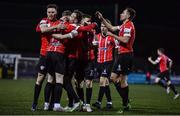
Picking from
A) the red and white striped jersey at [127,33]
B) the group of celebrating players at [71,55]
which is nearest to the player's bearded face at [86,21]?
the group of celebrating players at [71,55]

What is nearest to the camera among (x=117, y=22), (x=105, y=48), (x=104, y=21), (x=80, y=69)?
(x=104, y=21)

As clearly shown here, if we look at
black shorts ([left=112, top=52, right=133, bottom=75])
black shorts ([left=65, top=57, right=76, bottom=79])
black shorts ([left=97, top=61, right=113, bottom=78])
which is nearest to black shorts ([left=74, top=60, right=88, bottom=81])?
black shorts ([left=65, top=57, right=76, bottom=79])

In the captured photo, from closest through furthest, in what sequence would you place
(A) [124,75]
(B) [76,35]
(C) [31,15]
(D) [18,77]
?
(B) [76,35]
(A) [124,75]
(D) [18,77]
(C) [31,15]

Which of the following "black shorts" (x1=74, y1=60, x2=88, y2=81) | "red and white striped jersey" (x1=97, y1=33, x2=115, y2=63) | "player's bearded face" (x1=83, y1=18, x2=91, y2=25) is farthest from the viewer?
"red and white striped jersey" (x1=97, y1=33, x2=115, y2=63)

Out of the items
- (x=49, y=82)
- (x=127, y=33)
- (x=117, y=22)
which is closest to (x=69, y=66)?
(x=49, y=82)

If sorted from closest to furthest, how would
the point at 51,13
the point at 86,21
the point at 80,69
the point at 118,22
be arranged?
the point at 51,13 → the point at 80,69 → the point at 86,21 → the point at 118,22

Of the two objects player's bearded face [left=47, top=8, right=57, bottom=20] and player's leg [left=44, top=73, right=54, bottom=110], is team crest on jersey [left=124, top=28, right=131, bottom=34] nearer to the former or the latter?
player's bearded face [left=47, top=8, right=57, bottom=20]

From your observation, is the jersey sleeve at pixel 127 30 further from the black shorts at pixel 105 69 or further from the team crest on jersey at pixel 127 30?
the black shorts at pixel 105 69

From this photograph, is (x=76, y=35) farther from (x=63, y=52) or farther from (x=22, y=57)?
(x=22, y=57)

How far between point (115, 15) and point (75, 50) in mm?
23763

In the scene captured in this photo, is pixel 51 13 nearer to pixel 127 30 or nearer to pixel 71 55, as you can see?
pixel 71 55

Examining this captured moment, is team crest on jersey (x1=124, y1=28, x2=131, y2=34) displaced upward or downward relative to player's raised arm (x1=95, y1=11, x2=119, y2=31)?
downward

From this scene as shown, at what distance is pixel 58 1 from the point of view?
133 ft

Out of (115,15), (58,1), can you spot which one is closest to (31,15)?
(58,1)
